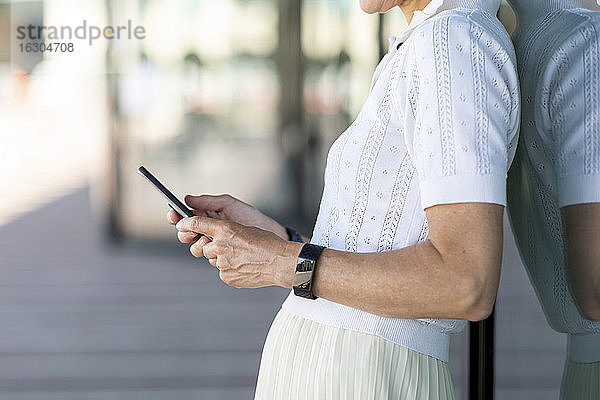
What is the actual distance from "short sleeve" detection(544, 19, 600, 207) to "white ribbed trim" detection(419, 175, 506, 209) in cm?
15

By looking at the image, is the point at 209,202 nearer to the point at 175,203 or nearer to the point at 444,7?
the point at 175,203

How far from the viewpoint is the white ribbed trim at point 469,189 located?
87 centimetres

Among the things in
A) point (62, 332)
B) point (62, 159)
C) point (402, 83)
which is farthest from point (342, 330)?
point (62, 159)

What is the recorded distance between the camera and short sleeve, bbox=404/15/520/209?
0.88m

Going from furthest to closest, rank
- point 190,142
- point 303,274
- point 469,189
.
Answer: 1. point 190,142
2. point 303,274
3. point 469,189

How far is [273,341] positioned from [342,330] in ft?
0.51

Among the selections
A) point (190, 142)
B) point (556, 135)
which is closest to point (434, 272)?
point (556, 135)

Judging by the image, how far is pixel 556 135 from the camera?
101 cm

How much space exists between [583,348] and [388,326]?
0.33m

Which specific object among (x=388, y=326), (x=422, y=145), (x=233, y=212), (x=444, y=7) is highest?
(x=444, y=7)

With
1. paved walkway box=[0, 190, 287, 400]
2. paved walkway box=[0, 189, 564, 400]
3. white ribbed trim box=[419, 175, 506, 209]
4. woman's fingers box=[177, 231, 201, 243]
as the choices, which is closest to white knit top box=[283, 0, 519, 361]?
white ribbed trim box=[419, 175, 506, 209]

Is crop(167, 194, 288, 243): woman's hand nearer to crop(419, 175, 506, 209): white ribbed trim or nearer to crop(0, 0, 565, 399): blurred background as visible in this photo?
crop(419, 175, 506, 209): white ribbed trim

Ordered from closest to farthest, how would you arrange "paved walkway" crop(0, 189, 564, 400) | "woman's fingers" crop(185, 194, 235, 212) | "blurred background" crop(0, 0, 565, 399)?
"woman's fingers" crop(185, 194, 235, 212)
"paved walkway" crop(0, 189, 564, 400)
"blurred background" crop(0, 0, 565, 399)

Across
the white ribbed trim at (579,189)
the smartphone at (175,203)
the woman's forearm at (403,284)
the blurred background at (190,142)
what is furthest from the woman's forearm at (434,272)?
the blurred background at (190,142)
